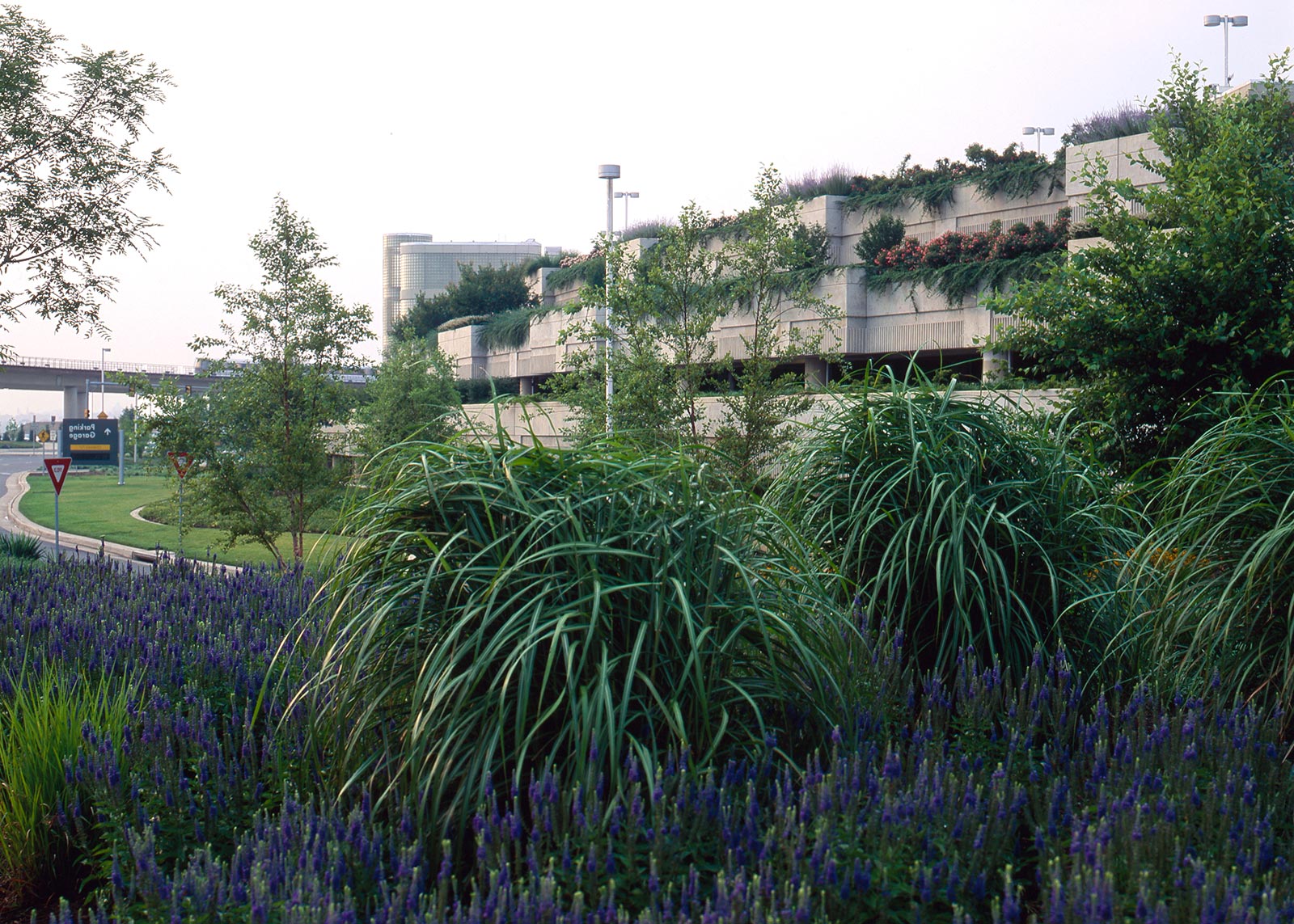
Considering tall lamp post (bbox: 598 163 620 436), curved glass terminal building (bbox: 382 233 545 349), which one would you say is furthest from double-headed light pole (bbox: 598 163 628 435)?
curved glass terminal building (bbox: 382 233 545 349)

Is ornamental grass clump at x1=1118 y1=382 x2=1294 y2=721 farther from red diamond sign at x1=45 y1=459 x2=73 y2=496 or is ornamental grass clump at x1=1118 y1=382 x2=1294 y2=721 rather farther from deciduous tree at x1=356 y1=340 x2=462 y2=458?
deciduous tree at x1=356 y1=340 x2=462 y2=458

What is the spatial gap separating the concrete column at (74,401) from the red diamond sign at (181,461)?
273ft

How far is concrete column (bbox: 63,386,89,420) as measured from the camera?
3593 inches

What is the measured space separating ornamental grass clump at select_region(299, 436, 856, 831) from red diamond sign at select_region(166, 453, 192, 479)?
13500 mm

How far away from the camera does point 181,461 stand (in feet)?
54.3

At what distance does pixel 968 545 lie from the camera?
464 cm

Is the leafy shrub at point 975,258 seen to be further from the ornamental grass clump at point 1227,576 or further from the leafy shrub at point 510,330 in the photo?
the ornamental grass clump at point 1227,576

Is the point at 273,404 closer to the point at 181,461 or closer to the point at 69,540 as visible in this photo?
the point at 181,461

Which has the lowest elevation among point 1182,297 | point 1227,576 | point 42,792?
point 42,792

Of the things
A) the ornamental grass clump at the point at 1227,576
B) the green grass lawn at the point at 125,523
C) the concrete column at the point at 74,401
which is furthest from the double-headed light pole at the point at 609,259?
the concrete column at the point at 74,401

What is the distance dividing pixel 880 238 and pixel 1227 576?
26990 mm

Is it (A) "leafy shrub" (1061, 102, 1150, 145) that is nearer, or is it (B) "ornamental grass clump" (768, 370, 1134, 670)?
(B) "ornamental grass clump" (768, 370, 1134, 670)

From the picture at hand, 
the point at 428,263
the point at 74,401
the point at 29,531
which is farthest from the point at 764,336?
the point at 428,263

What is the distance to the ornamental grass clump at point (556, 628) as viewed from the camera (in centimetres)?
302
